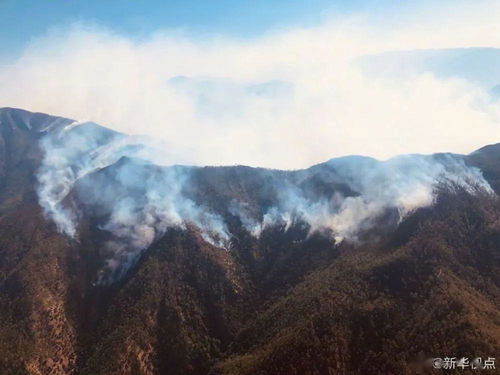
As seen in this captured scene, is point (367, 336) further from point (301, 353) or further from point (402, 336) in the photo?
point (301, 353)

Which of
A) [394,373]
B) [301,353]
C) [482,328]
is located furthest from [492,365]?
[301,353]

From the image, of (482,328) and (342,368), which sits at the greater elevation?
(482,328)

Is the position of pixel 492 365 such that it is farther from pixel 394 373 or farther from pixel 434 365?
pixel 394 373

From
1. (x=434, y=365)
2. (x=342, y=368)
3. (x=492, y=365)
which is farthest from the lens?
(x=342, y=368)

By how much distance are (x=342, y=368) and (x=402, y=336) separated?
2767 centimetres

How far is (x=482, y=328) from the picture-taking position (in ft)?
598

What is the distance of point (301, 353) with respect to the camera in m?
198

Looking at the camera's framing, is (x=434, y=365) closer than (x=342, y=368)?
Yes

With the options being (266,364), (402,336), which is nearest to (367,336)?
(402,336)

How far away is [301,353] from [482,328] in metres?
71.0

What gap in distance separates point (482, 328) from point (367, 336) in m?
44.2

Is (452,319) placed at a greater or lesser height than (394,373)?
greater

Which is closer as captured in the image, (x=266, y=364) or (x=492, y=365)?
(x=492, y=365)

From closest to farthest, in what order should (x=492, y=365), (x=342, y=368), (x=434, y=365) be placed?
(x=492, y=365), (x=434, y=365), (x=342, y=368)
